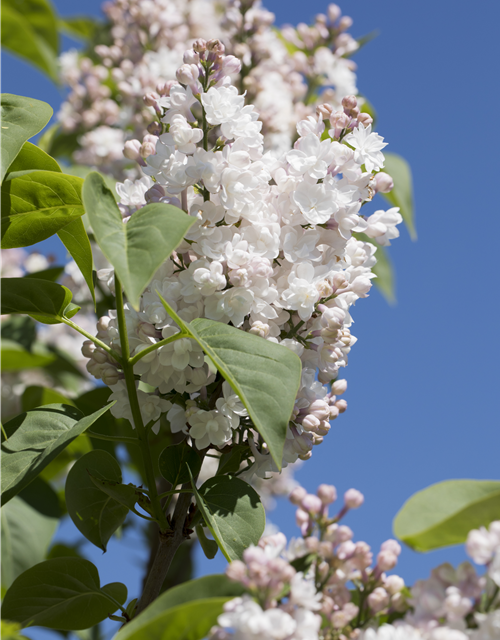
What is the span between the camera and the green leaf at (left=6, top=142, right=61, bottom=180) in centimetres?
70

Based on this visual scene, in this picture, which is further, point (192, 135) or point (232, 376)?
point (192, 135)

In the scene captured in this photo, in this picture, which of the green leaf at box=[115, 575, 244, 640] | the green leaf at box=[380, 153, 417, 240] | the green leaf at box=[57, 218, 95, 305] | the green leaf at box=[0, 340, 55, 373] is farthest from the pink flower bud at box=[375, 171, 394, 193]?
the green leaf at box=[0, 340, 55, 373]

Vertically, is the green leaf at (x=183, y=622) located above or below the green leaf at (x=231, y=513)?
below

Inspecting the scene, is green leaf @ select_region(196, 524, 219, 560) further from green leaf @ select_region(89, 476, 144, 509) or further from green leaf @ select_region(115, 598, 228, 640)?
green leaf @ select_region(115, 598, 228, 640)

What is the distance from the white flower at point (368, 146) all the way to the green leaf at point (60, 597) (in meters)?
0.53

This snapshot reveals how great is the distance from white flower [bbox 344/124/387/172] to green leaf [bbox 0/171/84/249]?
0.30 meters

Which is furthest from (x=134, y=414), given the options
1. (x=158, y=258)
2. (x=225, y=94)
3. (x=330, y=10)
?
(x=330, y=10)

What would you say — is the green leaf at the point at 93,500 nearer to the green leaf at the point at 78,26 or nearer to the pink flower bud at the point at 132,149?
the pink flower bud at the point at 132,149

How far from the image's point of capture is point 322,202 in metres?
0.63

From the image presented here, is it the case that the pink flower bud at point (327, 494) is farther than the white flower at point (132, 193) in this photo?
No

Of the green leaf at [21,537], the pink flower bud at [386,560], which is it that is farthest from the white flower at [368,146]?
the green leaf at [21,537]

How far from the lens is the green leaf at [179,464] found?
68 centimetres

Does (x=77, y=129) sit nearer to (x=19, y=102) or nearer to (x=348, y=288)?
(x=19, y=102)

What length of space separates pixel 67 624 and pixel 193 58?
64 cm
